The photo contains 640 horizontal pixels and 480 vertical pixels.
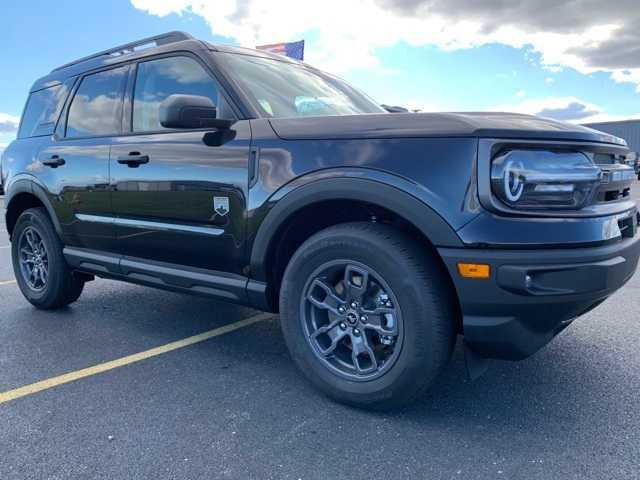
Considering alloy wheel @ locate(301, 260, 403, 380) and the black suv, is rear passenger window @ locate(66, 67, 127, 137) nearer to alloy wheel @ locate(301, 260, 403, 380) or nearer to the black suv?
the black suv

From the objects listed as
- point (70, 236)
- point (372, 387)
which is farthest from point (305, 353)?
point (70, 236)

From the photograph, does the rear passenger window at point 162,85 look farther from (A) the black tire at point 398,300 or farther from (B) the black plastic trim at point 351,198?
(A) the black tire at point 398,300

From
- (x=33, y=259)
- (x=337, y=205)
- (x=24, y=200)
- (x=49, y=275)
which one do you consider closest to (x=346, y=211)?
(x=337, y=205)

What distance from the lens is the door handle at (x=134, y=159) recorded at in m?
3.41

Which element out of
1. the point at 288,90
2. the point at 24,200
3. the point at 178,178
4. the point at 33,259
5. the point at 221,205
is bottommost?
the point at 33,259

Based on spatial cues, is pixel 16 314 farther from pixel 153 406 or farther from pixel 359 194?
pixel 359 194

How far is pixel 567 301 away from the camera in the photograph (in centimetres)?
222

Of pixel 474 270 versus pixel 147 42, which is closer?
pixel 474 270

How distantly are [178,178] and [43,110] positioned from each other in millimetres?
2218

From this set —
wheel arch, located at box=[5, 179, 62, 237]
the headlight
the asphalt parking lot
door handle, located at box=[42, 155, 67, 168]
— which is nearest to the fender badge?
the asphalt parking lot

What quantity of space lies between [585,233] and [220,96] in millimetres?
2100

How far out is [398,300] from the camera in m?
2.43

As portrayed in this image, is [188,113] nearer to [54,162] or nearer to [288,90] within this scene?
[288,90]

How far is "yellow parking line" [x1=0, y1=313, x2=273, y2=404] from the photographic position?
9.66 feet
